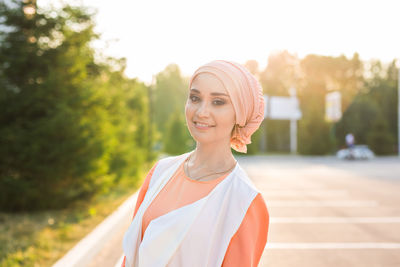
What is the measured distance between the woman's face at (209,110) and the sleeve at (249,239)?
33 cm

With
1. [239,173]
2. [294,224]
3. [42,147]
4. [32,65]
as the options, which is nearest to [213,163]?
[239,173]

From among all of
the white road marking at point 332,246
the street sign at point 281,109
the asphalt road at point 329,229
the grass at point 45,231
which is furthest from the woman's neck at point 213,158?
the street sign at point 281,109

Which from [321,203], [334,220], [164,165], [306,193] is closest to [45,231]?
[164,165]

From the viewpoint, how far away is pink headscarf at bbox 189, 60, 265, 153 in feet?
5.01

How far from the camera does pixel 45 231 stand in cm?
623

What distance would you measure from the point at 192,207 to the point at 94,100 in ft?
23.2

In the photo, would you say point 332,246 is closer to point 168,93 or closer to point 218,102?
point 218,102

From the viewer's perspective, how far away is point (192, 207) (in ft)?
4.93

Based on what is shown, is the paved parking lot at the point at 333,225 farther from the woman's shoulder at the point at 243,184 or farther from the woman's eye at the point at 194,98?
the woman's eye at the point at 194,98

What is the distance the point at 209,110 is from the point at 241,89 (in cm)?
16

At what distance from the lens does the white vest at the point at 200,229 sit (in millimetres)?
1443

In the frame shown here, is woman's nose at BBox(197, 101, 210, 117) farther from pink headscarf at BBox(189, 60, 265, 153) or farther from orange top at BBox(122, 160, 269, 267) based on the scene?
orange top at BBox(122, 160, 269, 267)

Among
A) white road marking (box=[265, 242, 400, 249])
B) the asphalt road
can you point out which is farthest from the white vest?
white road marking (box=[265, 242, 400, 249])

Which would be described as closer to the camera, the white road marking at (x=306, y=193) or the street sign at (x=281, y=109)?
the white road marking at (x=306, y=193)
